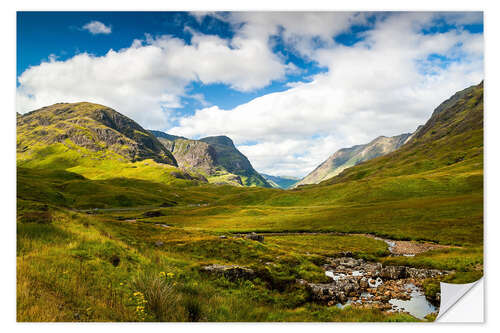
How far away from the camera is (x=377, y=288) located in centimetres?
1675

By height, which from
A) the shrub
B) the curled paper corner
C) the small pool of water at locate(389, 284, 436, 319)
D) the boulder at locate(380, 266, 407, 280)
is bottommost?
the boulder at locate(380, 266, 407, 280)

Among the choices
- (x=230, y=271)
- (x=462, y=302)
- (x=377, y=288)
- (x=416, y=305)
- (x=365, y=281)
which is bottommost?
(x=377, y=288)

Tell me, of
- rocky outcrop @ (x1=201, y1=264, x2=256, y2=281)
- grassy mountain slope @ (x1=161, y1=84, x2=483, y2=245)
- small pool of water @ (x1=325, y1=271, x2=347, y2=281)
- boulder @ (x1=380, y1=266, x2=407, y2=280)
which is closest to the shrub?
rocky outcrop @ (x1=201, y1=264, x2=256, y2=281)

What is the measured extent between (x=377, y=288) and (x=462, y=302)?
453 centimetres

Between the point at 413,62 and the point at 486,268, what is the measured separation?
14.5m

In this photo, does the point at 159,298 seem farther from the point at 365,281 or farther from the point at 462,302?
the point at 462,302

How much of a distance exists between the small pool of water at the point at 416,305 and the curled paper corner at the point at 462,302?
88 cm

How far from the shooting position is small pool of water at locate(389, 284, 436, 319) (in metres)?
13.4

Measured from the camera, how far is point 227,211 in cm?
8188

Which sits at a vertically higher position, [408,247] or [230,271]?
[230,271]

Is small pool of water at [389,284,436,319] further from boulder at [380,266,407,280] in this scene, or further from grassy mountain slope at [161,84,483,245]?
grassy mountain slope at [161,84,483,245]

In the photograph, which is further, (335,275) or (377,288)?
(335,275)

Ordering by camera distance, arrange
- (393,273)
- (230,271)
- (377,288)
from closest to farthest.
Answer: (230,271) → (377,288) → (393,273)

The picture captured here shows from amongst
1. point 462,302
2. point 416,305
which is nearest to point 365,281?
point 416,305
